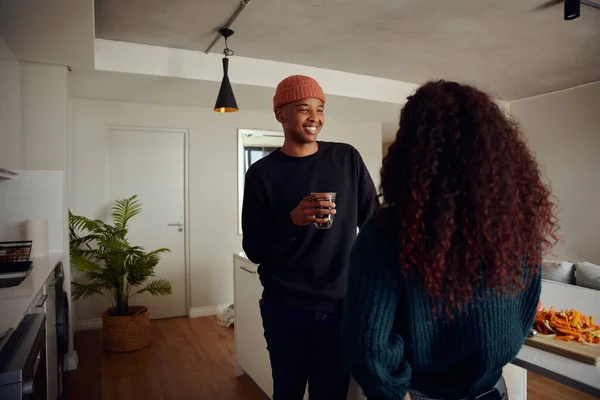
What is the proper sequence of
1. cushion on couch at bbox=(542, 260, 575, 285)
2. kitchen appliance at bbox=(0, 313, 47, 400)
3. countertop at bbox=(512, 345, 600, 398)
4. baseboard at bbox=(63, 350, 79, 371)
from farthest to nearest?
baseboard at bbox=(63, 350, 79, 371) < cushion on couch at bbox=(542, 260, 575, 285) < kitchen appliance at bbox=(0, 313, 47, 400) < countertop at bbox=(512, 345, 600, 398)

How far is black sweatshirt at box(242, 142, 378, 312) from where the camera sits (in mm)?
1241

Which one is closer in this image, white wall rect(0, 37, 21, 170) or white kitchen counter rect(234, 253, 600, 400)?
white kitchen counter rect(234, 253, 600, 400)

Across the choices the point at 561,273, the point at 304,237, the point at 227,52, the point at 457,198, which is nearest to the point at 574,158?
the point at 561,273

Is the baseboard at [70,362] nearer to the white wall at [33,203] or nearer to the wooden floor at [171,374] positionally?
the wooden floor at [171,374]

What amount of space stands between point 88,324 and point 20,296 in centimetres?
283

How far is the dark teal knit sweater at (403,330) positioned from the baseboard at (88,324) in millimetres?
4108

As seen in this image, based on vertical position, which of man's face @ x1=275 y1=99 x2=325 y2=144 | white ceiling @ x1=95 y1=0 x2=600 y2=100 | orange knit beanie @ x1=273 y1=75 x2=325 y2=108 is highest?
white ceiling @ x1=95 y1=0 x2=600 y2=100

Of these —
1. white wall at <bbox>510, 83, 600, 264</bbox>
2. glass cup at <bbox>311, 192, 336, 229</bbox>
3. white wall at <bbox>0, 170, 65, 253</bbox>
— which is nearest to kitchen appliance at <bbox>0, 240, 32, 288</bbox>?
white wall at <bbox>0, 170, 65, 253</bbox>

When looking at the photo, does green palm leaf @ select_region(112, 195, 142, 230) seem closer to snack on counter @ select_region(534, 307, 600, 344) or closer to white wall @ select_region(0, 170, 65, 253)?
white wall @ select_region(0, 170, 65, 253)

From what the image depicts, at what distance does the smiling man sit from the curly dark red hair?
354 millimetres

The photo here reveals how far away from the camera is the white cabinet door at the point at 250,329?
8.33ft

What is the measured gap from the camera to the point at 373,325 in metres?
0.83

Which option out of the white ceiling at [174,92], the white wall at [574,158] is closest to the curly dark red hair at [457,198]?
the white ceiling at [174,92]

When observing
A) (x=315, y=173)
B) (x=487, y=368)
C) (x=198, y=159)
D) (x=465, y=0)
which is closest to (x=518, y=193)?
(x=487, y=368)
